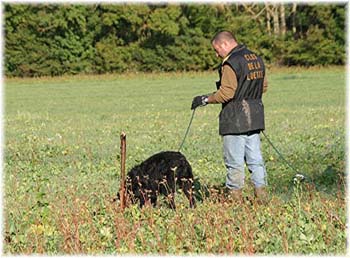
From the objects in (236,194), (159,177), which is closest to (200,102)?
(159,177)

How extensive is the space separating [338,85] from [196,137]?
24397 mm

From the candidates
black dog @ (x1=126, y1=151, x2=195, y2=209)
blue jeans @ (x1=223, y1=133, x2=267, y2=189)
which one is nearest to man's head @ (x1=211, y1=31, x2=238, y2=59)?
blue jeans @ (x1=223, y1=133, x2=267, y2=189)

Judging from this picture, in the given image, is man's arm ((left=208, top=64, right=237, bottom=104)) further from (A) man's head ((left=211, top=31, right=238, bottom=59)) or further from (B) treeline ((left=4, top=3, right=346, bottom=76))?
(B) treeline ((left=4, top=3, right=346, bottom=76))

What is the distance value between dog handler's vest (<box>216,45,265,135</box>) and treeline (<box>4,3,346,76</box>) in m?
49.6

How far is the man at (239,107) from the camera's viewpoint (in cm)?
793

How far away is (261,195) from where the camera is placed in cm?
808

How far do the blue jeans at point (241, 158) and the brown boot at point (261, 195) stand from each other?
5 cm

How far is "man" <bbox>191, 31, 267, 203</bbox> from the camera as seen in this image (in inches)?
312

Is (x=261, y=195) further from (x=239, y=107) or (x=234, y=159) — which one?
(x=239, y=107)

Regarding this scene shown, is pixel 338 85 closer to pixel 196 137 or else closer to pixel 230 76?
pixel 196 137

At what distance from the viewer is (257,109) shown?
26.5ft

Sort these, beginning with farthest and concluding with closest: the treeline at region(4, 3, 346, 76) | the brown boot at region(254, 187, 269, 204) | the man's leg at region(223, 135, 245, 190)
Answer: the treeline at region(4, 3, 346, 76) < the man's leg at region(223, 135, 245, 190) < the brown boot at region(254, 187, 269, 204)

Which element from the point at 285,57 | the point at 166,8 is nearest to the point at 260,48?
the point at 285,57

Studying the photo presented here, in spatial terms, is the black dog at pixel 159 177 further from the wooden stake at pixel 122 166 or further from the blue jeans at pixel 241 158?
the wooden stake at pixel 122 166
